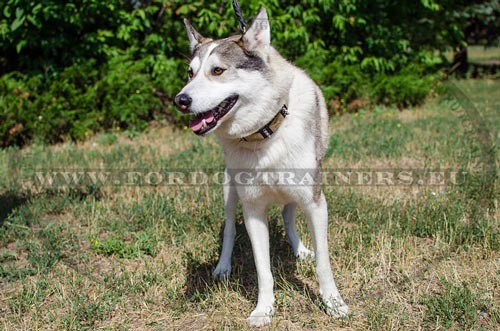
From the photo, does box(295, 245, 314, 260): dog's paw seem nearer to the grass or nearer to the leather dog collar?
the grass

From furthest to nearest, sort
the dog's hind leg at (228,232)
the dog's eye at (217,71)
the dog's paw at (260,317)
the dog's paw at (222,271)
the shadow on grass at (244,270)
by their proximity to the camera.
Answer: the dog's hind leg at (228,232) → the dog's paw at (222,271) → the shadow on grass at (244,270) → the dog's paw at (260,317) → the dog's eye at (217,71)

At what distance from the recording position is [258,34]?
273cm

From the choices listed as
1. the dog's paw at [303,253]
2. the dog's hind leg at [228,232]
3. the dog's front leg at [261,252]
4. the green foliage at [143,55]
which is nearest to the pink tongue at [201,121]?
the dog's front leg at [261,252]

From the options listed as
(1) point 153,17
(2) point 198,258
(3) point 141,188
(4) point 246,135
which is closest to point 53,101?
(1) point 153,17

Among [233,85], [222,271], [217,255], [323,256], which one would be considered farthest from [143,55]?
[323,256]

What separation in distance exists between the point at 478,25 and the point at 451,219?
11200 mm

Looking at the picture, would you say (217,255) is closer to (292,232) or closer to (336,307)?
(292,232)

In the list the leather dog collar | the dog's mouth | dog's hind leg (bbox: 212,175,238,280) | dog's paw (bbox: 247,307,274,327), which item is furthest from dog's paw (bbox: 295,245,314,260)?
the dog's mouth

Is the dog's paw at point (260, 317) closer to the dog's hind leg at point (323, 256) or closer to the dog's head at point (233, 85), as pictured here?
the dog's hind leg at point (323, 256)

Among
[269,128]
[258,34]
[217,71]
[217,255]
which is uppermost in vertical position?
[258,34]

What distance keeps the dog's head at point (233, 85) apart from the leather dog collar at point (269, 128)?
0.05 metres

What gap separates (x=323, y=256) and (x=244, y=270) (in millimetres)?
841

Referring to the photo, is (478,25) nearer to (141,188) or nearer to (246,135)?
(141,188)

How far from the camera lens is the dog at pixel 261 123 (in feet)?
8.63
